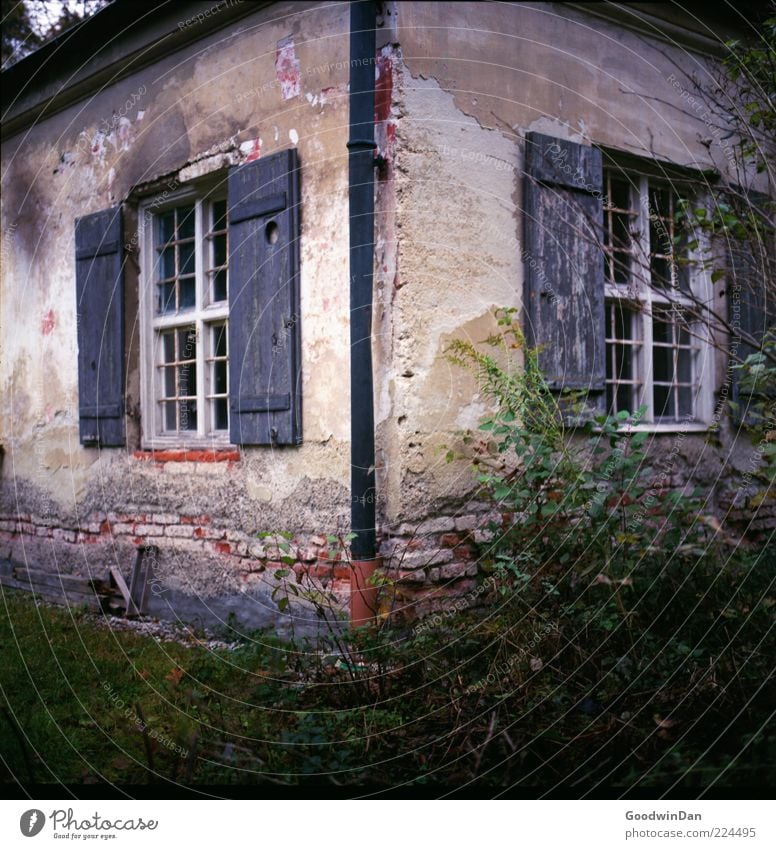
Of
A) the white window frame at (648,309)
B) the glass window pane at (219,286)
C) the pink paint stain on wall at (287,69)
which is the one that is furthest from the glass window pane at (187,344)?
the white window frame at (648,309)

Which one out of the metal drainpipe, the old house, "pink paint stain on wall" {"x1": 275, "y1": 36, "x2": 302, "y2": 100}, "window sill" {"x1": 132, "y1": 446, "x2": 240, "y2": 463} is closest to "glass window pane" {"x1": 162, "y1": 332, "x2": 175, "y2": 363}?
the old house

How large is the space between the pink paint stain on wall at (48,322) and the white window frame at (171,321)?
1.05 meters

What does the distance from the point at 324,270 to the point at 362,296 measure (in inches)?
14.7

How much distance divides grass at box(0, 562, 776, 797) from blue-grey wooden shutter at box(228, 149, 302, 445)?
1.48 m

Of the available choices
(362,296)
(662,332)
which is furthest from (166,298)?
(662,332)

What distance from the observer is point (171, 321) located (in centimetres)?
Answer: 564

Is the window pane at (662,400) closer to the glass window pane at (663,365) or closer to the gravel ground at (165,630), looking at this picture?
the glass window pane at (663,365)

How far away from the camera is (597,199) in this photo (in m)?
5.01

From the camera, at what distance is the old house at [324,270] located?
166 inches

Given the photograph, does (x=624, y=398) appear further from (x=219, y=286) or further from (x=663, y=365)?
(x=219, y=286)

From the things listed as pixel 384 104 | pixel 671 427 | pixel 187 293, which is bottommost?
pixel 671 427

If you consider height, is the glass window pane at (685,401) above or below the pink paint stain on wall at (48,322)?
below

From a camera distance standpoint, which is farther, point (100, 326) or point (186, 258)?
point (100, 326)

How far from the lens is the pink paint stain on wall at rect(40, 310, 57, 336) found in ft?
21.2
